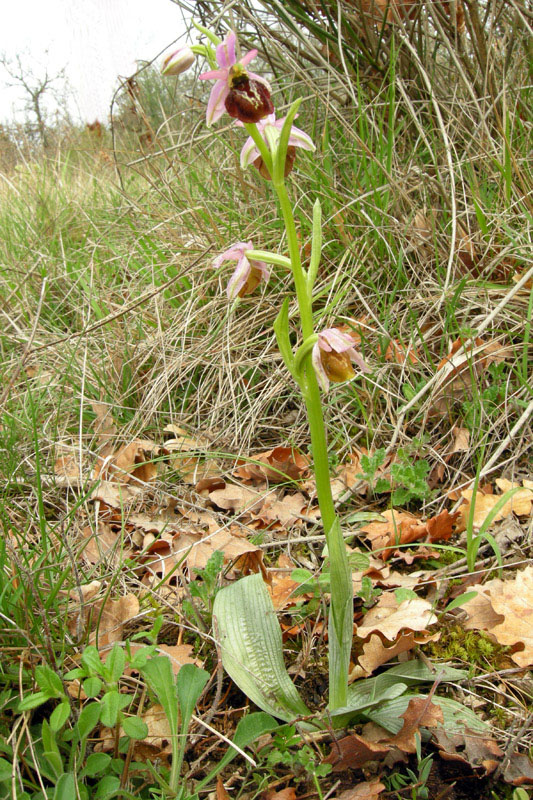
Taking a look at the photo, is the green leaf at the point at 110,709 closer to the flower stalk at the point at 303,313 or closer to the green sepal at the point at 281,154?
the flower stalk at the point at 303,313

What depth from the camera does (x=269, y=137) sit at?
1.04 metres

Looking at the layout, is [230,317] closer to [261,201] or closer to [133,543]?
[261,201]

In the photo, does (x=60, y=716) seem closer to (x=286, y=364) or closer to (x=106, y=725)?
(x=106, y=725)

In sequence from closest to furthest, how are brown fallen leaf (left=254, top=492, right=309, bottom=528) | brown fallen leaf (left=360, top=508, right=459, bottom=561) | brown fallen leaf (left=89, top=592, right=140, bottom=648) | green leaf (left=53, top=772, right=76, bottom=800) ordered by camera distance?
green leaf (left=53, top=772, right=76, bottom=800)
brown fallen leaf (left=89, top=592, right=140, bottom=648)
brown fallen leaf (left=360, top=508, right=459, bottom=561)
brown fallen leaf (left=254, top=492, right=309, bottom=528)

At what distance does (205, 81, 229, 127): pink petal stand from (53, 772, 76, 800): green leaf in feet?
3.53

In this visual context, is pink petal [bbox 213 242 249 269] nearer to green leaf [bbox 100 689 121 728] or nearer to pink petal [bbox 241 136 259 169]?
pink petal [bbox 241 136 259 169]

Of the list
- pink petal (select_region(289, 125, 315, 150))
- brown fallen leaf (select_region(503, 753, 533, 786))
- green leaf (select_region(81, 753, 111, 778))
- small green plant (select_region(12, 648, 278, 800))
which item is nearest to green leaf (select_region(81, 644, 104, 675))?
small green plant (select_region(12, 648, 278, 800))

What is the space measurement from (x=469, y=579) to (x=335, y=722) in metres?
0.48

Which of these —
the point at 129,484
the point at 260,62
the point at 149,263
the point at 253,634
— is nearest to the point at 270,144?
the point at 253,634

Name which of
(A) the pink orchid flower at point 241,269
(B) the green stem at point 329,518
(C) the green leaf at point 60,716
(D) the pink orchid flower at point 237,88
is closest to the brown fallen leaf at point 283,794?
(B) the green stem at point 329,518

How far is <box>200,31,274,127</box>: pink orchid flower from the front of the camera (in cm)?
98

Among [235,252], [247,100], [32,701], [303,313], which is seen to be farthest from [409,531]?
[247,100]

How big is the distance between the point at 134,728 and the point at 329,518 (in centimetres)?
48

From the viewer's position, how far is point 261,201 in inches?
100
